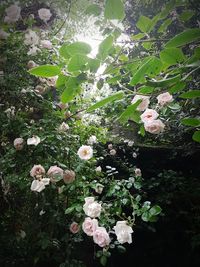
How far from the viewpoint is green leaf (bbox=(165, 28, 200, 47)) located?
0.62 meters

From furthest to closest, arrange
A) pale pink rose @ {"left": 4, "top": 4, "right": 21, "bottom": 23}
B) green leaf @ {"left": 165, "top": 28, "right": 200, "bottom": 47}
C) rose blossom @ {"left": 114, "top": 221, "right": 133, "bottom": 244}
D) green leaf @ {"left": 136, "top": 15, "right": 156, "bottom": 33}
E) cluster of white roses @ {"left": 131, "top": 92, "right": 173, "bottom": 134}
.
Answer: pale pink rose @ {"left": 4, "top": 4, "right": 21, "bottom": 23} < rose blossom @ {"left": 114, "top": 221, "right": 133, "bottom": 244} < cluster of white roses @ {"left": 131, "top": 92, "right": 173, "bottom": 134} < green leaf @ {"left": 136, "top": 15, "right": 156, "bottom": 33} < green leaf @ {"left": 165, "top": 28, "right": 200, "bottom": 47}

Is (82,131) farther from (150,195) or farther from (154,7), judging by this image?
(154,7)

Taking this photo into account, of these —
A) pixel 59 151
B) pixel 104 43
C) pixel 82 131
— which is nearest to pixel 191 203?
pixel 82 131

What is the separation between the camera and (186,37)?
632 mm

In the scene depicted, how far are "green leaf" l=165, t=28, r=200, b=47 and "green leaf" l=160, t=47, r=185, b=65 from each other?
2 cm

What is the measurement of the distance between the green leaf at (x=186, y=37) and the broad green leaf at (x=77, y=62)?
22 centimetres

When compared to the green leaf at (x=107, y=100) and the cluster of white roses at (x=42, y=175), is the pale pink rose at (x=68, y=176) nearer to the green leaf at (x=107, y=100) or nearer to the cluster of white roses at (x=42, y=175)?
the cluster of white roses at (x=42, y=175)

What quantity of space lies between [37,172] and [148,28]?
3.65 feet

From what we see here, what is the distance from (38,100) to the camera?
7.27 ft

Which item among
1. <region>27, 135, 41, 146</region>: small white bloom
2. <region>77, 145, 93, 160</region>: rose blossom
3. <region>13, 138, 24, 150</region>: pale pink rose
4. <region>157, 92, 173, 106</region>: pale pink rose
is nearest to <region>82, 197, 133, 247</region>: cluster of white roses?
<region>77, 145, 93, 160</region>: rose blossom

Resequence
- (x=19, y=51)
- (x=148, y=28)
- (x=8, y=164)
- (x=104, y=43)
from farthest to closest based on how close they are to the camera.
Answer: (x=19, y=51) → (x=8, y=164) → (x=148, y=28) → (x=104, y=43)

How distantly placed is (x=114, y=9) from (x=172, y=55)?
200 millimetres

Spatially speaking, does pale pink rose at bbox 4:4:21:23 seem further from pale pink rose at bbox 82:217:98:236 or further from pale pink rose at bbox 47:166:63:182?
pale pink rose at bbox 82:217:98:236

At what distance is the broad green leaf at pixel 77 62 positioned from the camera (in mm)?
680
